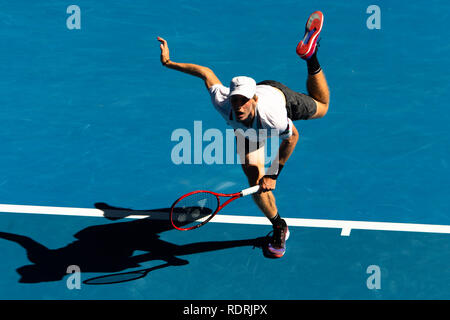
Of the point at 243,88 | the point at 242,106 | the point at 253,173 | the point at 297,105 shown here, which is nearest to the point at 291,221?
the point at 253,173

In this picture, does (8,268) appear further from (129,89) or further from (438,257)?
(438,257)

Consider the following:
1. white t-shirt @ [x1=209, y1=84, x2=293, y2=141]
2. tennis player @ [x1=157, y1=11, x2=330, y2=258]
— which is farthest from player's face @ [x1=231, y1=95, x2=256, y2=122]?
white t-shirt @ [x1=209, y1=84, x2=293, y2=141]

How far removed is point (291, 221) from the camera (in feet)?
34.1

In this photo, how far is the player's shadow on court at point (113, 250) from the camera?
974 centimetres

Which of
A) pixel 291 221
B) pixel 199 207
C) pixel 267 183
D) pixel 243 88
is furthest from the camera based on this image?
pixel 291 221

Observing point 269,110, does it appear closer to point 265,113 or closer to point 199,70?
point 265,113

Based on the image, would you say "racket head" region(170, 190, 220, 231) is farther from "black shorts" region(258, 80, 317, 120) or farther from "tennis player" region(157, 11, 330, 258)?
"black shorts" region(258, 80, 317, 120)

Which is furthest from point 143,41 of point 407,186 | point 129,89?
point 407,186

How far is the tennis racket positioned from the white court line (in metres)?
0.27

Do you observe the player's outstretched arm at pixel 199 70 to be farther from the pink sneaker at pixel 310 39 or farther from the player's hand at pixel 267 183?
the player's hand at pixel 267 183

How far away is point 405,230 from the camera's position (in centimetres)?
1013

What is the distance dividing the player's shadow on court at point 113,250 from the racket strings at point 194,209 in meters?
0.25

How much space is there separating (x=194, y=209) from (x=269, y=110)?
1.73m

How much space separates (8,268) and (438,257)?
5.11 m
